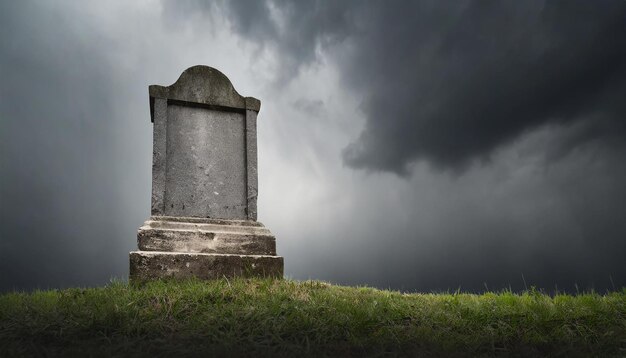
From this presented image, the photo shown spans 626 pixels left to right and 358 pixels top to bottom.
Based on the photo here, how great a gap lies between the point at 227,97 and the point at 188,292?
348cm

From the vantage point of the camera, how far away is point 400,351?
3.17 m

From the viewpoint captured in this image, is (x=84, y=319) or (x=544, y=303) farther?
(x=544, y=303)

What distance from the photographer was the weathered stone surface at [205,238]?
5.48 meters

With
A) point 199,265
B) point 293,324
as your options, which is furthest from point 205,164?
point 293,324

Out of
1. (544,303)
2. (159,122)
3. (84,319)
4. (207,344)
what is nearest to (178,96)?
(159,122)

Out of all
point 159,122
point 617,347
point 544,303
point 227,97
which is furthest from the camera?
point 227,97

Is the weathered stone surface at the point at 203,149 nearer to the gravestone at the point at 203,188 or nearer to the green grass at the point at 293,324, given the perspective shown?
the gravestone at the point at 203,188

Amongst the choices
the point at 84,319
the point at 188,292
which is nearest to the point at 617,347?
the point at 188,292

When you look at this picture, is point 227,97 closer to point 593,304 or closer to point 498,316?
point 498,316

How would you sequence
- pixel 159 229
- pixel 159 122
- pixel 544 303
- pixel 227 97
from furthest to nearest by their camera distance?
pixel 227 97, pixel 159 122, pixel 159 229, pixel 544 303

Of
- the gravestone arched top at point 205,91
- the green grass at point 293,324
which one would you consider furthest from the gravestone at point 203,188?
the green grass at point 293,324

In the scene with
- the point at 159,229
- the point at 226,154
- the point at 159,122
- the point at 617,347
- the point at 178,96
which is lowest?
the point at 617,347

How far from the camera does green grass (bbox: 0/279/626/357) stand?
3105 mm

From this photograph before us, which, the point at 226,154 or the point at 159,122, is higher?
the point at 159,122
